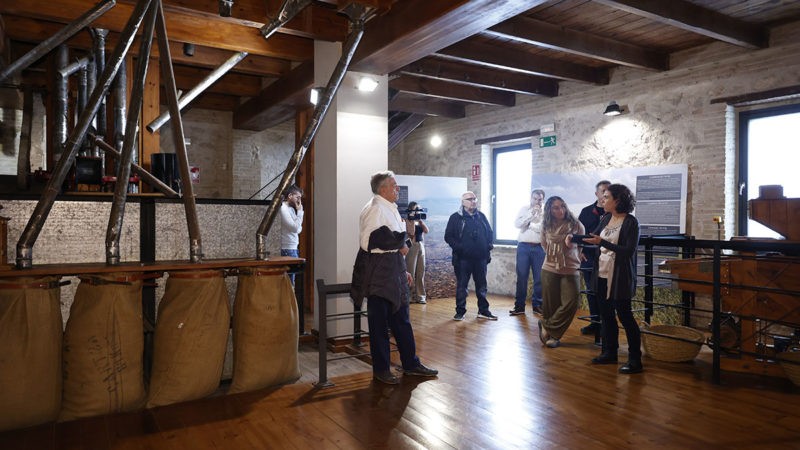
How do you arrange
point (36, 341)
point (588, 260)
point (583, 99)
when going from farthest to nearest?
point (583, 99), point (588, 260), point (36, 341)

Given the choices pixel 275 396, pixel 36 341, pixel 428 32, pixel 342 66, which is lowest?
pixel 275 396

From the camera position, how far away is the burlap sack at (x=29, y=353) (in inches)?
115

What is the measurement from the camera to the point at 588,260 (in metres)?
5.86

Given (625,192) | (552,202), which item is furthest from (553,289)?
(625,192)

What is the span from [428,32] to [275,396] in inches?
115

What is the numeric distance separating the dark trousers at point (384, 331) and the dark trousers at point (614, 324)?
1.65 m

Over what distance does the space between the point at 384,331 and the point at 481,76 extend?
4.37m

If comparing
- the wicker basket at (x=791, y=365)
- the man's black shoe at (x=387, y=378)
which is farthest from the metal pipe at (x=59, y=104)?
the wicker basket at (x=791, y=365)

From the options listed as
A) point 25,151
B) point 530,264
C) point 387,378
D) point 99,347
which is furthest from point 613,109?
point 25,151

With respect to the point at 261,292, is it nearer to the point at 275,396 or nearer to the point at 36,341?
the point at 275,396

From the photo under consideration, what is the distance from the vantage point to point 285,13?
415 centimetres

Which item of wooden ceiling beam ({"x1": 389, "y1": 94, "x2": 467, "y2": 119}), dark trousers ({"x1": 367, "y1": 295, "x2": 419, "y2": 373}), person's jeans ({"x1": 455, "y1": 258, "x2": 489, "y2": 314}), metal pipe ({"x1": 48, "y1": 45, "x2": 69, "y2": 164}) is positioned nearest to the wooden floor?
dark trousers ({"x1": 367, "y1": 295, "x2": 419, "y2": 373})

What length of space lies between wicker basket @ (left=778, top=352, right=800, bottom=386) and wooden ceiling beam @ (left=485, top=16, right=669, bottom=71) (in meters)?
3.42

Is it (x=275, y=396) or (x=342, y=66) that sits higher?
(x=342, y=66)
